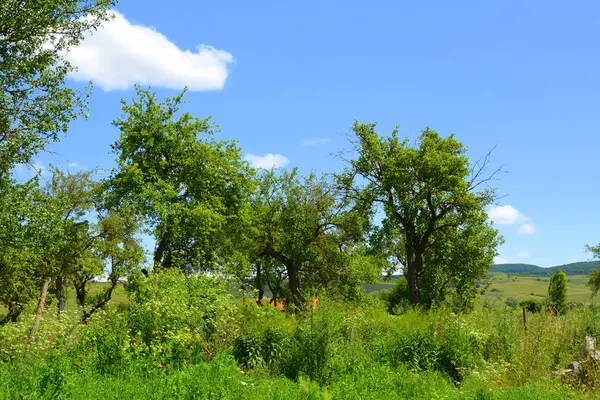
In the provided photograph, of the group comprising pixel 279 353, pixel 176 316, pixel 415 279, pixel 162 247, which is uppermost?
pixel 162 247

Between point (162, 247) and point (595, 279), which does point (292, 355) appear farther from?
point (595, 279)

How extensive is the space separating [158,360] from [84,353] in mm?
1617

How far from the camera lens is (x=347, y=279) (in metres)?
35.8

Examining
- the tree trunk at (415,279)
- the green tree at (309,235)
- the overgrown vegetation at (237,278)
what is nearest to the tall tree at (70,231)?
the overgrown vegetation at (237,278)

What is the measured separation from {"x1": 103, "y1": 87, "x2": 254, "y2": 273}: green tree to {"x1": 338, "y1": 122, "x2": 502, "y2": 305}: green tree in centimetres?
717

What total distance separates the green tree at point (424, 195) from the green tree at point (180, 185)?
7.17 meters

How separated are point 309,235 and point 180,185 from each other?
10661 mm

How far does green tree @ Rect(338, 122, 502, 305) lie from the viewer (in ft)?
91.2

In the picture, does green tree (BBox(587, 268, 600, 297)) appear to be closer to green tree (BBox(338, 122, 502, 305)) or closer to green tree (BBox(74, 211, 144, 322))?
green tree (BBox(338, 122, 502, 305))

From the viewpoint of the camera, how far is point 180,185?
95.3 feet

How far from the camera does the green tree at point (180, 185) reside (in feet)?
88.0

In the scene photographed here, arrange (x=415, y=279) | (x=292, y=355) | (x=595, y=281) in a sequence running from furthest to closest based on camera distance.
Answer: (x=595, y=281), (x=415, y=279), (x=292, y=355)

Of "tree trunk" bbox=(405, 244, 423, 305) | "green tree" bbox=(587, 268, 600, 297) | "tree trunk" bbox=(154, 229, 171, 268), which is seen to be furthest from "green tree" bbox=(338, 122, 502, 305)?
"green tree" bbox=(587, 268, 600, 297)

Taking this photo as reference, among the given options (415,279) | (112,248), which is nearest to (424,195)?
(415,279)
